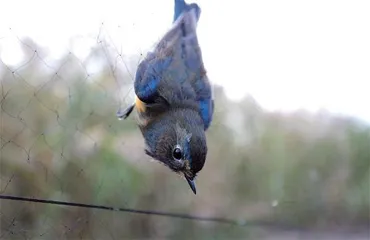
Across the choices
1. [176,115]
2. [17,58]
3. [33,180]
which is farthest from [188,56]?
[33,180]

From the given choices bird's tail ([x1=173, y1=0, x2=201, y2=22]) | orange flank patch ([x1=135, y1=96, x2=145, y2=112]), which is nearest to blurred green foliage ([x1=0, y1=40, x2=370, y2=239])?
orange flank patch ([x1=135, y1=96, x2=145, y2=112])

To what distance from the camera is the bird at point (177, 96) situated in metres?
1.21

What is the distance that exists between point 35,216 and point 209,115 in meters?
0.48

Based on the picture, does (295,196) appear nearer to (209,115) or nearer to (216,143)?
(216,143)

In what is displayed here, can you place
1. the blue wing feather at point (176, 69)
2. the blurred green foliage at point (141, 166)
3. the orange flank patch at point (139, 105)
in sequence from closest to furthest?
1. the blue wing feather at point (176, 69)
2. the orange flank patch at point (139, 105)
3. the blurred green foliage at point (141, 166)

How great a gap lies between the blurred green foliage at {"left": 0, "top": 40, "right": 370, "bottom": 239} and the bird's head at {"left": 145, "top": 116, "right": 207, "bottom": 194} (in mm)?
195

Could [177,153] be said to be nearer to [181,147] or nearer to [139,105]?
[181,147]

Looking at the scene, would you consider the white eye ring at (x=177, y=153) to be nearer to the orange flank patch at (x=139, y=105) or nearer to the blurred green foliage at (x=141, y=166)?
the orange flank patch at (x=139, y=105)

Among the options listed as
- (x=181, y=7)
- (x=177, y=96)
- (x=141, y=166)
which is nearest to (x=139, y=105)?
(x=177, y=96)

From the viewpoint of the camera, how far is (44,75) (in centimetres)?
161

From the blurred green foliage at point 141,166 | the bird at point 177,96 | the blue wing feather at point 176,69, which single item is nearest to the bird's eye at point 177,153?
the bird at point 177,96

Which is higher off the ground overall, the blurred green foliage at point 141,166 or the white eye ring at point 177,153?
the white eye ring at point 177,153

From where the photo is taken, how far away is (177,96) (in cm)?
125

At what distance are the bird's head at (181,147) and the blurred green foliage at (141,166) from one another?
0.19m
